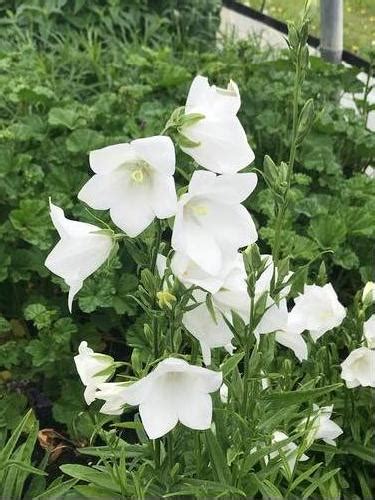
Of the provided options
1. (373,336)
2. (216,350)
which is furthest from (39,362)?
(373,336)

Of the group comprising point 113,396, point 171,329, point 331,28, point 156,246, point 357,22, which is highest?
point 156,246

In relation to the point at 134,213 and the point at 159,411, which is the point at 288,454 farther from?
the point at 134,213

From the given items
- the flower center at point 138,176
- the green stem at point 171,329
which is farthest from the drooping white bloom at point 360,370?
the flower center at point 138,176

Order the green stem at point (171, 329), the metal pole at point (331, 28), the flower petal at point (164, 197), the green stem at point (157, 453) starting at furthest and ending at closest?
1. the metal pole at point (331, 28)
2. the green stem at point (157, 453)
3. the green stem at point (171, 329)
4. the flower petal at point (164, 197)

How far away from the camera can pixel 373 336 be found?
1.75 meters

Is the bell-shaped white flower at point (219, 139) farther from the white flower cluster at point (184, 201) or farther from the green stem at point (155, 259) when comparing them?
the green stem at point (155, 259)

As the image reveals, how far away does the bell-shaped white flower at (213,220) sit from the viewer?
1118 mm

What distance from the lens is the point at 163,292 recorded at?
1.19 metres

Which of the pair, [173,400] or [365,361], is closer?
[173,400]

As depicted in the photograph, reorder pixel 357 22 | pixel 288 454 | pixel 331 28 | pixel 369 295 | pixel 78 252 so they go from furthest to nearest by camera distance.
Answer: pixel 357 22
pixel 331 28
pixel 369 295
pixel 288 454
pixel 78 252

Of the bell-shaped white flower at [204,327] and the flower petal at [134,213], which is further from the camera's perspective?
the bell-shaped white flower at [204,327]

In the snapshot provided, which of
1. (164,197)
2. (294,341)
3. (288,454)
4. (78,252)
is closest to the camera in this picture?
(164,197)

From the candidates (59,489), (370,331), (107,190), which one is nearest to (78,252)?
(107,190)

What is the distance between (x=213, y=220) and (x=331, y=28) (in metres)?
2.52
